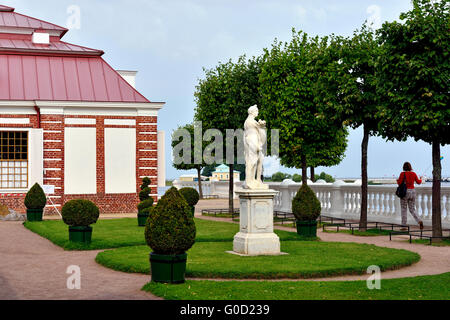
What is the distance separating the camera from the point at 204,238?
56.5 feet

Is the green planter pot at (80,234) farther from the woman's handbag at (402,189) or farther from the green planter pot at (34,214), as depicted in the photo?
the woman's handbag at (402,189)

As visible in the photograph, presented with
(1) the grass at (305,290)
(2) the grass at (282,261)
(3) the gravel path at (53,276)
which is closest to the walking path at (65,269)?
(3) the gravel path at (53,276)

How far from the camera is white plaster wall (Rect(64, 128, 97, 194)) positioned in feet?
90.4

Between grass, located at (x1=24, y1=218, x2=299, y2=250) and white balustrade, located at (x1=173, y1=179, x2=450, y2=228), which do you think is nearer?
grass, located at (x1=24, y1=218, x2=299, y2=250)

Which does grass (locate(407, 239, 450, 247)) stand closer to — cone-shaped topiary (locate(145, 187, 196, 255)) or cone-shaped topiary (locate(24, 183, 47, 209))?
cone-shaped topiary (locate(145, 187, 196, 255))

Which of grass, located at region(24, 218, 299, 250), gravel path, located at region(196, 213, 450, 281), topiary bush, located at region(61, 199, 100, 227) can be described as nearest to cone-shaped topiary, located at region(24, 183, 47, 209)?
grass, located at region(24, 218, 299, 250)

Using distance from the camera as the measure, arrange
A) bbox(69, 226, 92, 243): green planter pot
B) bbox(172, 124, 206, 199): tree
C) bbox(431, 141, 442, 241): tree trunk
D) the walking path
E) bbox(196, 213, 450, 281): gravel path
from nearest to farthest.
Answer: the walking path
bbox(196, 213, 450, 281): gravel path
bbox(69, 226, 92, 243): green planter pot
bbox(431, 141, 442, 241): tree trunk
bbox(172, 124, 206, 199): tree

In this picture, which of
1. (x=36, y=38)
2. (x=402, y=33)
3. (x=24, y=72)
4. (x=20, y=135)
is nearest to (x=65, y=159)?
(x=20, y=135)

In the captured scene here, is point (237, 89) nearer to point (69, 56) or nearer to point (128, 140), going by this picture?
point (128, 140)

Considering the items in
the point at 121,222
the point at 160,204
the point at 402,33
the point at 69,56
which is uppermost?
the point at 69,56

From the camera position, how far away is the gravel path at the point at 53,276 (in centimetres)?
943

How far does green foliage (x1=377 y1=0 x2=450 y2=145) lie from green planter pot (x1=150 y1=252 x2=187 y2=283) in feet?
28.6

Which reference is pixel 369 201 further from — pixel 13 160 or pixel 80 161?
pixel 13 160

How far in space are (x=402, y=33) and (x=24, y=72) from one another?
1935cm
